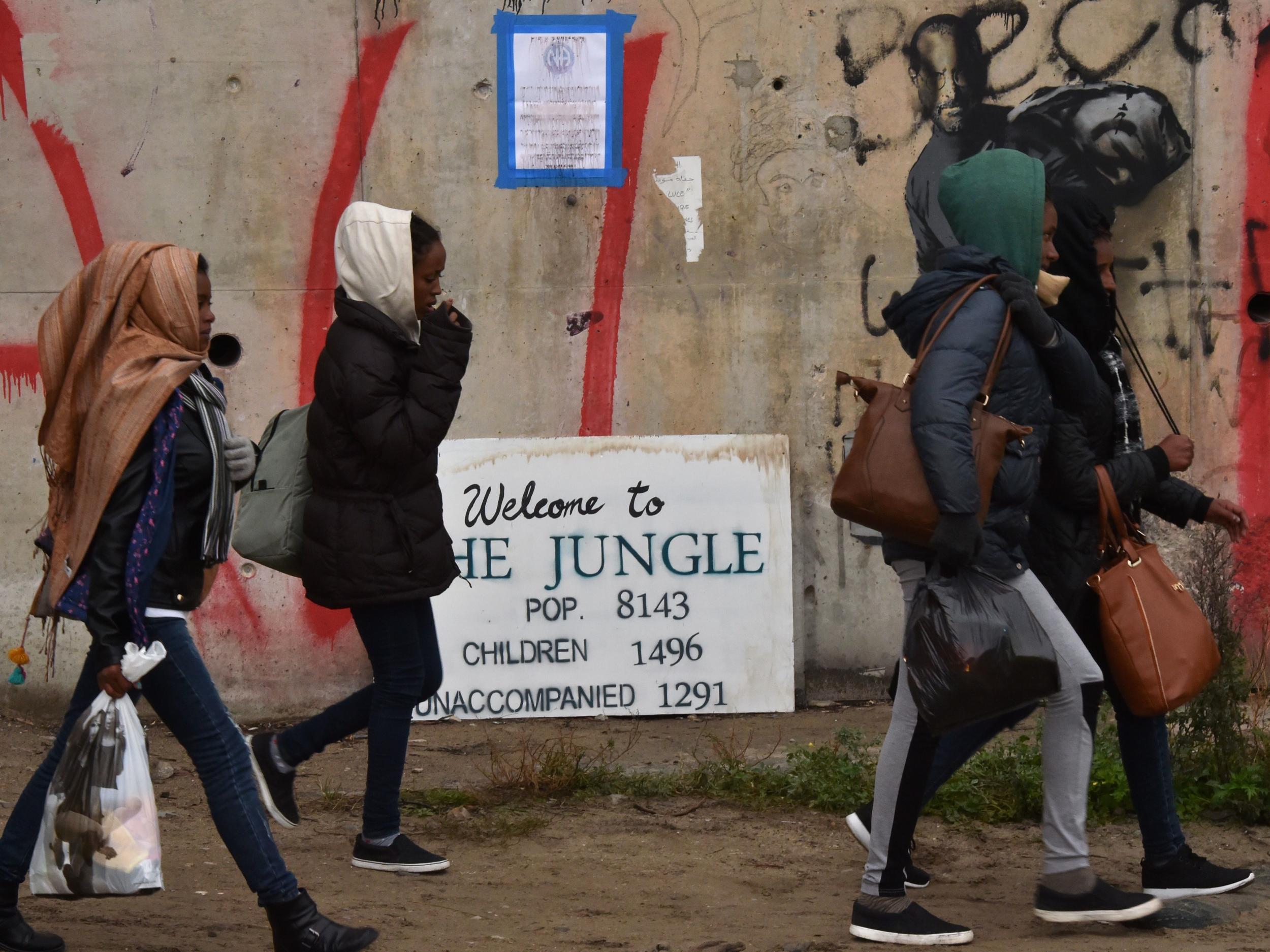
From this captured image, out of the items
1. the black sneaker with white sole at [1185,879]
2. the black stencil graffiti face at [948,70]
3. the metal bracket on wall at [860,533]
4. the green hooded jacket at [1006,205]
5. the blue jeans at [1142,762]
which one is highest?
the black stencil graffiti face at [948,70]

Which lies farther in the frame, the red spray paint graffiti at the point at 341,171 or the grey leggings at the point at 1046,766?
the red spray paint graffiti at the point at 341,171

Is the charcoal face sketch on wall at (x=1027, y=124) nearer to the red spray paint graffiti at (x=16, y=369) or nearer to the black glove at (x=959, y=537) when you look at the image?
the black glove at (x=959, y=537)

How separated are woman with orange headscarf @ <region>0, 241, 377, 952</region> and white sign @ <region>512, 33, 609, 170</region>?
2928 mm

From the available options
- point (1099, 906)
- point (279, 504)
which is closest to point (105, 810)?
point (279, 504)

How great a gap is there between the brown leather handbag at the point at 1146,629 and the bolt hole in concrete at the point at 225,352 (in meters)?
3.77

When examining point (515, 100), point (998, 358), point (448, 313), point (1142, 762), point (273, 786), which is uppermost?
point (515, 100)

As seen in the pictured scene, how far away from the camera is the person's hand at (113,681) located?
123 inches

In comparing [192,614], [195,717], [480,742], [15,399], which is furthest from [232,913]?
[15,399]

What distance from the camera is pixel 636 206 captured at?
6125 millimetres

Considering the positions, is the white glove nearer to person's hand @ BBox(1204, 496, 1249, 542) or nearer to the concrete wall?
person's hand @ BBox(1204, 496, 1249, 542)

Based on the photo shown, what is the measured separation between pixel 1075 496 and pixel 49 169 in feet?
14.5

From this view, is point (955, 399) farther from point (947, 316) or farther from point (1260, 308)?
point (1260, 308)

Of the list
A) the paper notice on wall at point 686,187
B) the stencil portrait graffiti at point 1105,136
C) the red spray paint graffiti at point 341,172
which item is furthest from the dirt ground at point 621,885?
the stencil portrait graffiti at point 1105,136

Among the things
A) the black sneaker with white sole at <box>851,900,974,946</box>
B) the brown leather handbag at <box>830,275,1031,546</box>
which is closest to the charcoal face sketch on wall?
the brown leather handbag at <box>830,275,1031,546</box>
